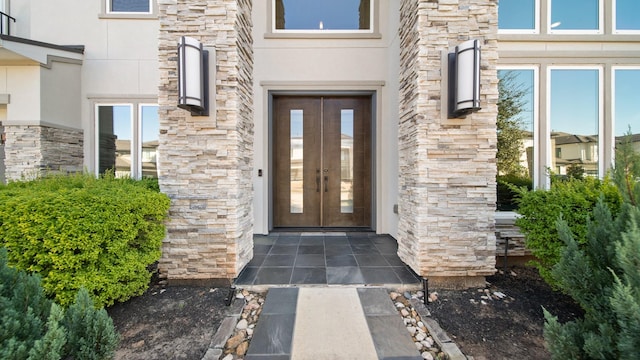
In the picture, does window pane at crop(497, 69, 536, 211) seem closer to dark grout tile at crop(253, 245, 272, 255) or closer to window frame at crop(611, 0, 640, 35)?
window frame at crop(611, 0, 640, 35)

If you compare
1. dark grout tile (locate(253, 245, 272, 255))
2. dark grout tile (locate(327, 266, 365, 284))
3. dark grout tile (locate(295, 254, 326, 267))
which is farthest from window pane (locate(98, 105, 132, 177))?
dark grout tile (locate(327, 266, 365, 284))

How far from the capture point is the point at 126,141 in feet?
16.2

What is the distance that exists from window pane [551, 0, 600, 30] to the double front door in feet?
9.45

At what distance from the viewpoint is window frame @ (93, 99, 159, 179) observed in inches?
191

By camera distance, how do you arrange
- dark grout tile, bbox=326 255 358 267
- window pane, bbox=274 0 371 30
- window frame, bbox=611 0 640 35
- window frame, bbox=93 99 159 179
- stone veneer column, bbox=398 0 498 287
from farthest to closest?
window frame, bbox=93 99 159 179, window pane, bbox=274 0 371 30, window frame, bbox=611 0 640 35, dark grout tile, bbox=326 255 358 267, stone veneer column, bbox=398 0 498 287

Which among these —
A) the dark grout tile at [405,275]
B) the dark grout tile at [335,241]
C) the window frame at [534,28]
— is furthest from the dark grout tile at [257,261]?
the window frame at [534,28]

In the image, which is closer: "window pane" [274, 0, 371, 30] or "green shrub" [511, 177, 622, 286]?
"green shrub" [511, 177, 622, 286]

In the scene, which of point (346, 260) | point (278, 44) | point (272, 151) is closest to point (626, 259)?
point (346, 260)

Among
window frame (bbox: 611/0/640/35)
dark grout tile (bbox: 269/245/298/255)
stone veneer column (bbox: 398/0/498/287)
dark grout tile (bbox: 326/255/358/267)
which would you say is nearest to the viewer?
stone veneer column (bbox: 398/0/498/287)

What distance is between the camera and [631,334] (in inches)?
46.3

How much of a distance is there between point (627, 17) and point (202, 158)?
616 centimetres

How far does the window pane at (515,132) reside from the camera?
369 cm

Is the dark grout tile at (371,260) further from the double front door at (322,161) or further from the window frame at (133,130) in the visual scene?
the window frame at (133,130)

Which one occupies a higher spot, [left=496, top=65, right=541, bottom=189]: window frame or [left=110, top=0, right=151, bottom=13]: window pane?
[left=110, top=0, right=151, bottom=13]: window pane
